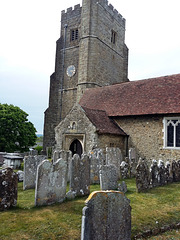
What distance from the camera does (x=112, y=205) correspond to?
3.36 m

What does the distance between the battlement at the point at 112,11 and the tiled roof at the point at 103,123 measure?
583 inches

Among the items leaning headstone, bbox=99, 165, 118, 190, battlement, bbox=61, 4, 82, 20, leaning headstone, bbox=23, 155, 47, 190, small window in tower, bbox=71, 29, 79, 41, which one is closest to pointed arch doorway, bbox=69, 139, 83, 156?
leaning headstone, bbox=23, 155, 47, 190

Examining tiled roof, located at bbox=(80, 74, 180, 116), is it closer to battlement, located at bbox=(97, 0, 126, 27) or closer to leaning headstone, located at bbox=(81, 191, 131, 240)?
leaning headstone, located at bbox=(81, 191, 131, 240)

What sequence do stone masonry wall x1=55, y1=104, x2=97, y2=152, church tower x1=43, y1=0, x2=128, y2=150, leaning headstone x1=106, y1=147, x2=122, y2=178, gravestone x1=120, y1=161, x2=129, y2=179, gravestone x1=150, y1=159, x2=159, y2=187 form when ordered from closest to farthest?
1. gravestone x1=150, y1=159, x2=159, y2=187
2. leaning headstone x1=106, y1=147, x2=122, y2=178
3. gravestone x1=120, y1=161, x2=129, y2=179
4. stone masonry wall x1=55, y1=104, x2=97, y2=152
5. church tower x1=43, y1=0, x2=128, y2=150

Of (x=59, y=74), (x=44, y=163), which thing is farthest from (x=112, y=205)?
(x=59, y=74)

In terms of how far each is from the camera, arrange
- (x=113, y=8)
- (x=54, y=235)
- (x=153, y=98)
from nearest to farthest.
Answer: (x=54, y=235) < (x=153, y=98) < (x=113, y=8)

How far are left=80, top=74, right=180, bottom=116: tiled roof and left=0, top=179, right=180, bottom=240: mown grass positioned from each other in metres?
7.25

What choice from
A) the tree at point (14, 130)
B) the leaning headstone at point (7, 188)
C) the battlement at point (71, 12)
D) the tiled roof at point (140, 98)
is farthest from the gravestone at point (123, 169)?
the battlement at point (71, 12)

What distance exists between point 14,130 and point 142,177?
14916 millimetres

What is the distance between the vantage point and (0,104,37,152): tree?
18781 mm

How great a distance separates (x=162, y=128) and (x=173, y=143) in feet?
3.51

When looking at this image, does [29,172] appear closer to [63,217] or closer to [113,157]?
[63,217]

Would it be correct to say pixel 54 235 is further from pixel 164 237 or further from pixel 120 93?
pixel 120 93

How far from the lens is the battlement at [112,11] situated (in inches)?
916
